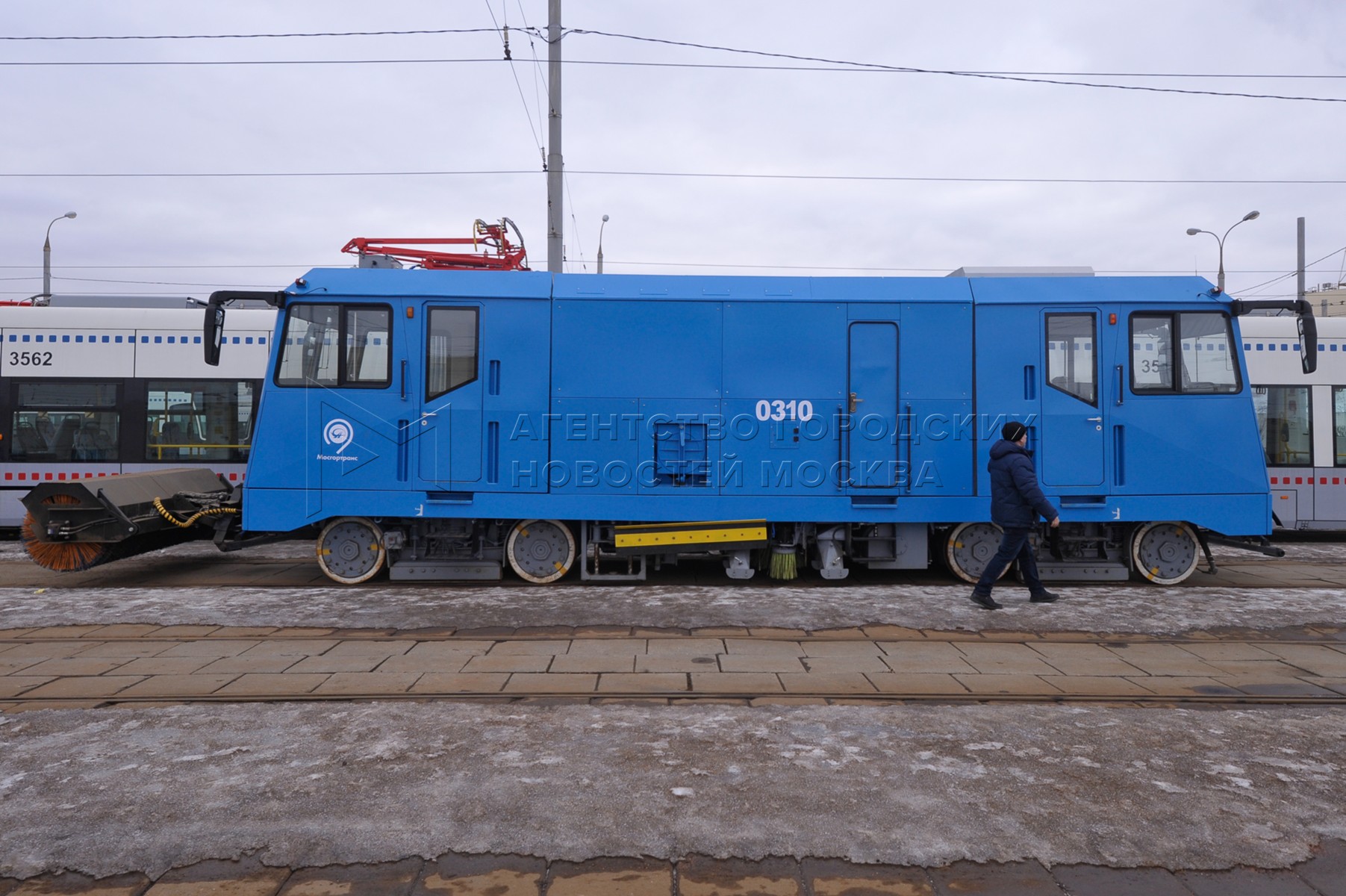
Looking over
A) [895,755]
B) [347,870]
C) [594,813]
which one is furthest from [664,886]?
[895,755]

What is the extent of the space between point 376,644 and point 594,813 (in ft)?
13.0

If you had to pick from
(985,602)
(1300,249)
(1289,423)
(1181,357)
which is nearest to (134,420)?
(985,602)

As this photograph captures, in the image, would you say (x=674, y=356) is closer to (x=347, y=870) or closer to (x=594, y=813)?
(x=594, y=813)

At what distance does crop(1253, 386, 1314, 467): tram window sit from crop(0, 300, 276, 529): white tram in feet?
53.3

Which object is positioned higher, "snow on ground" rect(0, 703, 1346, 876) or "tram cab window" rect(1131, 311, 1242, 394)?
"tram cab window" rect(1131, 311, 1242, 394)

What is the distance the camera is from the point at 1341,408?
1370 cm

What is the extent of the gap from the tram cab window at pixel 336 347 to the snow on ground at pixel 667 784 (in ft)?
15.8

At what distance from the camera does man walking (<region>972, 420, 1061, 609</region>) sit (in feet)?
27.6

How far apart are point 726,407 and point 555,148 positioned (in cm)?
700

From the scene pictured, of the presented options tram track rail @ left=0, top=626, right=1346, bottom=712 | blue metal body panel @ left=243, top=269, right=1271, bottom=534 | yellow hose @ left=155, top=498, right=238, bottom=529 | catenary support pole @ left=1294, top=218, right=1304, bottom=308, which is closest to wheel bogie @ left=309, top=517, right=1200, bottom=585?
blue metal body panel @ left=243, top=269, right=1271, bottom=534

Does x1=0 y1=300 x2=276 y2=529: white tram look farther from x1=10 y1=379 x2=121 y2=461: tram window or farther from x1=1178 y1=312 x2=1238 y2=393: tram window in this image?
x1=1178 y1=312 x2=1238 y2=393: tram window

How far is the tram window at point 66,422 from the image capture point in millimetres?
12930

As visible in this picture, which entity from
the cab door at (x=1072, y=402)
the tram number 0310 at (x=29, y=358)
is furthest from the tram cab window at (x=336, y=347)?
the cab door at (x=1072, y=402)

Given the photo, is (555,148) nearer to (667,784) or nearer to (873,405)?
(873,405)
